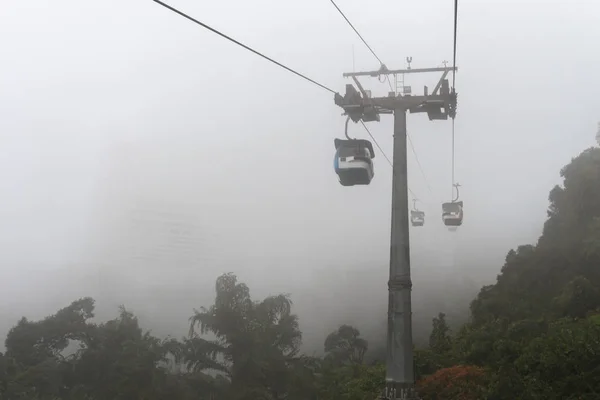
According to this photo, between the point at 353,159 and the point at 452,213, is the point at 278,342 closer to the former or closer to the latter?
the point at 452,213

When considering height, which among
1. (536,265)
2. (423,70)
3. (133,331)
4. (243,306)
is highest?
(423,70)

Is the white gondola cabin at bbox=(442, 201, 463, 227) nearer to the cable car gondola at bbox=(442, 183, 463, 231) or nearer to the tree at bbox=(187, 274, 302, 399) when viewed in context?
the cable car gondola at bbox=(442, 183, 463, 231)

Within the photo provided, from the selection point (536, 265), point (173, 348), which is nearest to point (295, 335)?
point (173, 348)

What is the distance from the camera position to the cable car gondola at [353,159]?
28.6 feet

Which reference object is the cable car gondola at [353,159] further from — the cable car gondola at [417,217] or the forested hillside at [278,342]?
the forested hillside at [278,342]

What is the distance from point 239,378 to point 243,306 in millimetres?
5098

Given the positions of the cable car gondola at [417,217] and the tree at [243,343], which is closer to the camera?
the cable car gondola at [417,217]

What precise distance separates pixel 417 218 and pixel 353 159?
7197mm

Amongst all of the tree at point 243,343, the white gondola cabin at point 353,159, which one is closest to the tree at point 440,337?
the tree at point 243,343

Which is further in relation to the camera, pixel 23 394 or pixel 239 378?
pixel 239 378

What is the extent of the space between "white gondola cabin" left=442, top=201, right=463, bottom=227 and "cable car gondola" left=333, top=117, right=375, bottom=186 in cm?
566

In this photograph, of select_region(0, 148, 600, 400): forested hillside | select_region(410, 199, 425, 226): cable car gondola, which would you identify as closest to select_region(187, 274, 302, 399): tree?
select_region(0, 148, 600, 400): forested hillside

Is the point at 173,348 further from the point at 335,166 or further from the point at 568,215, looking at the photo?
the point at 335,166

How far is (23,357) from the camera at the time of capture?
1703 inches
